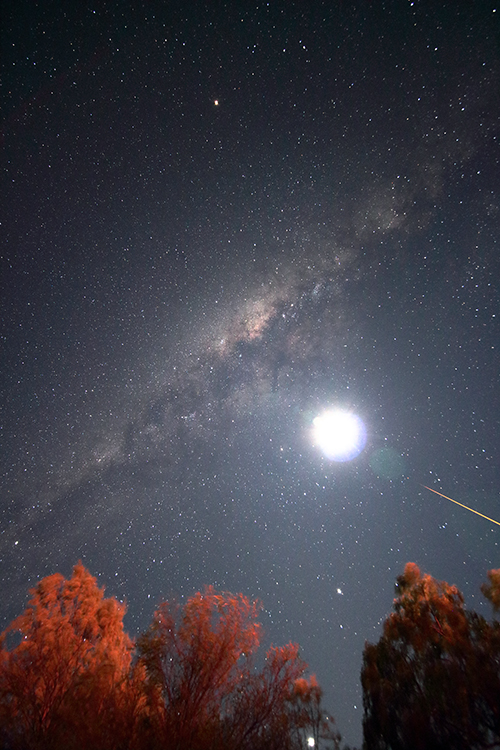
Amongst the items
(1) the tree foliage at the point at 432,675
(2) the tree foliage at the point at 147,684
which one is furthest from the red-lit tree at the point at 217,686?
(1) the tree foliage at the point at 432,675

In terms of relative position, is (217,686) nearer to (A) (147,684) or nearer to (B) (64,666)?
(A) (147,684)

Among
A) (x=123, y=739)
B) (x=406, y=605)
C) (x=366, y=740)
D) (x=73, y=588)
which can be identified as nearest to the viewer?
(x=123, y=739)

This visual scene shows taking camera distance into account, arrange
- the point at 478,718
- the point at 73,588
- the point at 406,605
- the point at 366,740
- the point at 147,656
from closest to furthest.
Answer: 1. the point at 478,718
2. the point at 366,740
3. the point at 147,656
4. the point at 406,605
5. the point at 73,588

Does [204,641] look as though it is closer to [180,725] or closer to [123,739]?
[180,725]

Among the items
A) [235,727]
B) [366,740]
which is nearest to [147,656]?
[235,727]

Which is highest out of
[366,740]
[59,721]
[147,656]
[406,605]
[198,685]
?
[406,605]

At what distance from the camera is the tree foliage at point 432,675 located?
6.27 metres

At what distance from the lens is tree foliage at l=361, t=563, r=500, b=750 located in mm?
6273

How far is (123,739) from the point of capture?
697 centimetres

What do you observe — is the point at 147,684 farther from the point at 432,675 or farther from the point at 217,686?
the point at 432,675

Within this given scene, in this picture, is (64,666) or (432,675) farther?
(64,666)

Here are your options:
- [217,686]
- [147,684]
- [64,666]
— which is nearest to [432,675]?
[217,686]

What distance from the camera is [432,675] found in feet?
23.5

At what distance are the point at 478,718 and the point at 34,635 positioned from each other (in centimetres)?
1171
